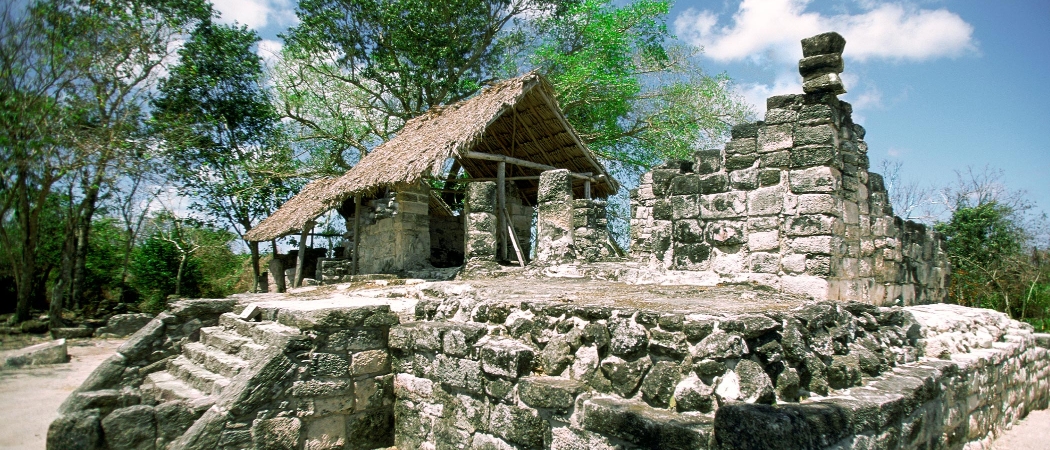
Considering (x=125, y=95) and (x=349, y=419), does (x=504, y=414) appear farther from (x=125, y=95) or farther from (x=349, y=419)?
(x=125, y=95)

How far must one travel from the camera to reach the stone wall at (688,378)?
2928 millimetres

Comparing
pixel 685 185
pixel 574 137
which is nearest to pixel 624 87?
pixel 574 137

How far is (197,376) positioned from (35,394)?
3982mm

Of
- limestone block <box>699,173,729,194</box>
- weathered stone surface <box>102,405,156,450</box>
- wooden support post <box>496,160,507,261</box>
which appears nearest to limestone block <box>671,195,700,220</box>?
limestone block <box>699,173,729,194</box>

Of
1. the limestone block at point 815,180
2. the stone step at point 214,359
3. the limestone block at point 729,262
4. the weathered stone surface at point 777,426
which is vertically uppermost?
the limestone block at point 815,180

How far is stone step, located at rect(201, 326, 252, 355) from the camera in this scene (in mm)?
5520

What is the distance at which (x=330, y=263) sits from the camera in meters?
11.7

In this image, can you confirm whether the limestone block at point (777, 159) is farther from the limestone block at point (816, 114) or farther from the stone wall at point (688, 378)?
the stone wall at point (688, 378)

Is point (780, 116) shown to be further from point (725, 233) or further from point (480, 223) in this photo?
point (480, 223)

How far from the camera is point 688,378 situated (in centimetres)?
310

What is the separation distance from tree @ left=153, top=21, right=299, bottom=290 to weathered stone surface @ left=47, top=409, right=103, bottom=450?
1179 cm

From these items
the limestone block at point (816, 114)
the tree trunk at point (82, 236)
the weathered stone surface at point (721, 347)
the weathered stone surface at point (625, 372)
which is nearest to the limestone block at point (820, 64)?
the limestone block at point (816, 114)

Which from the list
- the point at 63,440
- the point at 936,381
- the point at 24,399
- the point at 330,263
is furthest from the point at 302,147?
the point at 936,381

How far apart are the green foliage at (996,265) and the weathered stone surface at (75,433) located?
1094cm
